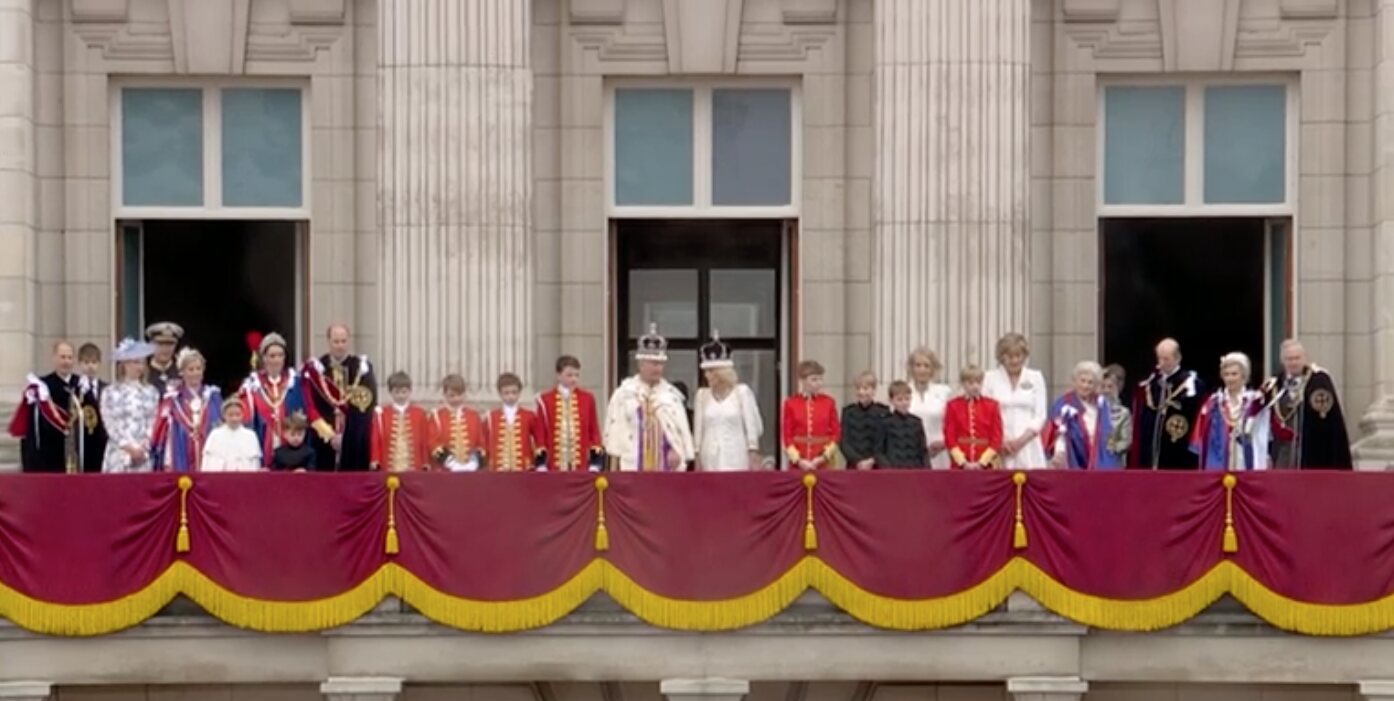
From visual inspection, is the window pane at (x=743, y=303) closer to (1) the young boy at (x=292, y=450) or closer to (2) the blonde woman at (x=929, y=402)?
(2) the blonde woman at (x=929, y=402)

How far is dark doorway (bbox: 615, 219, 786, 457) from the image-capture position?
44.8m

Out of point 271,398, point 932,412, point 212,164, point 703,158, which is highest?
point 703,158

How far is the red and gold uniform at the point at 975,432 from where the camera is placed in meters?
39.0

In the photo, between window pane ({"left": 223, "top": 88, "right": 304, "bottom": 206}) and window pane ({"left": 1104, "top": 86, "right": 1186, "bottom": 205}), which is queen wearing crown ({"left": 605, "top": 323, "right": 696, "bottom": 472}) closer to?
window pane ({"left": 223, "top": 88, "right": 304, "bottom": 206})

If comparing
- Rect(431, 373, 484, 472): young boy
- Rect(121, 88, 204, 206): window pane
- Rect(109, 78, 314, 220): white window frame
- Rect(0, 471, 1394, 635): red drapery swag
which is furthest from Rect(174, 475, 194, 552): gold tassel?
Rect(121, 88, 204, 206): window pane

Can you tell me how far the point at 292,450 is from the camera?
39094mm

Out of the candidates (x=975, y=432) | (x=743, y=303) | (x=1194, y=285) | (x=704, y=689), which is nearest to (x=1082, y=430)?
(x=975, y=432)

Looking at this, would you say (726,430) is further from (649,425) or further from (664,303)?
(664,303)

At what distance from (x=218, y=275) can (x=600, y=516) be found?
8.39 metres

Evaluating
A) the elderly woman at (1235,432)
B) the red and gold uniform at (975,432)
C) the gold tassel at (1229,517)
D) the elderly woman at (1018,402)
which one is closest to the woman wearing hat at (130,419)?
the red and gold uniform at (975,432)

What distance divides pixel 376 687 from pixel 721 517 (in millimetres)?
3873

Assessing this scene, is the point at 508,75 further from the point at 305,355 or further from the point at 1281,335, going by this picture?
the point at 1281,335

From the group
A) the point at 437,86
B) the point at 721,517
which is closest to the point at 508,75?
the point at 437,86

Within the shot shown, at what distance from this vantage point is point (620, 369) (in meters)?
44.9
